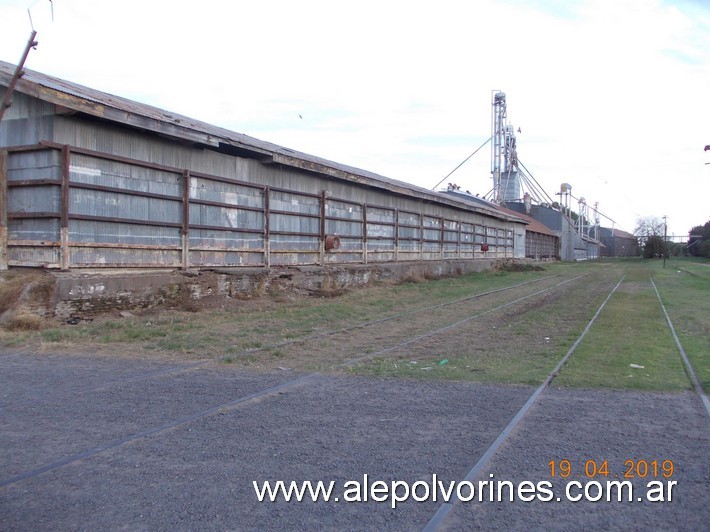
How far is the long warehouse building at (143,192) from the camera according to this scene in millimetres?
11586

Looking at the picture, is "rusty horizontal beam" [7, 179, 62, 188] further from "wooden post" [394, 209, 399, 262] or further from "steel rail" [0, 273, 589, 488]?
"wooden post" [394, 209, 399, 262]

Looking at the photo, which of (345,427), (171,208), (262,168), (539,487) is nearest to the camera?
(539,487)

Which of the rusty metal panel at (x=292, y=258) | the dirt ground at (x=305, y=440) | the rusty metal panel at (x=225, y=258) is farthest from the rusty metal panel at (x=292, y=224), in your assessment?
the dirt ground at (x=305, y=440)

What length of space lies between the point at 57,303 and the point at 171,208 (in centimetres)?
398

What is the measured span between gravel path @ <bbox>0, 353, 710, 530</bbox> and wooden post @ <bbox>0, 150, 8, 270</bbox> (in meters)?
5.30

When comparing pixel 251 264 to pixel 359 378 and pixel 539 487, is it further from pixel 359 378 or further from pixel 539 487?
pixel 539 487

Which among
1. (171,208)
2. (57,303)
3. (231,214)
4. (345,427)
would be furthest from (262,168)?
(345,427)

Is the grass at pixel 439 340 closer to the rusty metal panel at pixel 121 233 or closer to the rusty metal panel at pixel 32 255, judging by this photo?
the rusty metal panel at pixel 32 255

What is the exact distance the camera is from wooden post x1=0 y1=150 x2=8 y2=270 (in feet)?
38.3

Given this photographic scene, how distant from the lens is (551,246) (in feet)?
228

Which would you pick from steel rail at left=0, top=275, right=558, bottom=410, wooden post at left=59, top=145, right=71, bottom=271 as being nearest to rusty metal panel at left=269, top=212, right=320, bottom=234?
steel rail at left=0, top=275, right=558, bottom=410

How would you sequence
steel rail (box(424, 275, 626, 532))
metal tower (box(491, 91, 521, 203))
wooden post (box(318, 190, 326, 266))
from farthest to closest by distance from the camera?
metal tower (box(491, 91, 521, 203)) → wooden post (box(318, 190, 326, 266)) → steel rail (box(424, 275, 626, 532))

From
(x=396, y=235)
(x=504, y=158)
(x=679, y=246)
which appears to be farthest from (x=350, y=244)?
(x=679, y=246)

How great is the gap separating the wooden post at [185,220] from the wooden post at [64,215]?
3.16 m
